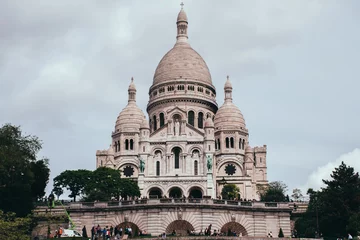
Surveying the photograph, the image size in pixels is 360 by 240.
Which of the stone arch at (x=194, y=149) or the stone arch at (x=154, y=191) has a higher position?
the stone arch at (x=194, y=149)

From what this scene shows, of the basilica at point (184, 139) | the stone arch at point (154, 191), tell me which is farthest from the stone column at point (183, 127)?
the stone arch at point (154, 191)

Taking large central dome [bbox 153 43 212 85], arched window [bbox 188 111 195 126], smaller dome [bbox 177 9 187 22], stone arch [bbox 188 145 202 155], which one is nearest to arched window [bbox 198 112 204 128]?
arched window [bbox 188 111 195 126]

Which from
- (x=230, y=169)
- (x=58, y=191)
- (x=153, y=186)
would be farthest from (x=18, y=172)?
(x=230, y=169)

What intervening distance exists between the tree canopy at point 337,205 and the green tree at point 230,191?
28.1 meters

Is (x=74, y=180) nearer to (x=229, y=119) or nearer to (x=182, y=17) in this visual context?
(x=229, y=119)

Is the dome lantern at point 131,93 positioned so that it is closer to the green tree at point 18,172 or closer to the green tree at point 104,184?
the green tree at point 104,184

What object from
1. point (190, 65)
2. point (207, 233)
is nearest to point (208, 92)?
point (190, 65)

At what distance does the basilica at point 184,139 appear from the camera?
343 feet

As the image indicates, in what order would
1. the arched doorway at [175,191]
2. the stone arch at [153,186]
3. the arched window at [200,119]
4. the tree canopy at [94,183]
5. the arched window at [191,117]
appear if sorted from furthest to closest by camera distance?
the arched window at [200,119]
the arched window at [191,117]
the arched doorway at [175,191]
the stone arch at [153,186]
the tree canopy at [94,183]

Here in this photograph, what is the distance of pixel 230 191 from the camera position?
9894 cm

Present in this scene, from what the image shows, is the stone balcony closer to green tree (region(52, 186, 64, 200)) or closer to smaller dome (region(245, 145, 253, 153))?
green tree (region(52, 186, 64, 200))

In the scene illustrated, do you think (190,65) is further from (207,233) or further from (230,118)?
(207,233)

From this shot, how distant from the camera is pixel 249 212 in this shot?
66.2 meters

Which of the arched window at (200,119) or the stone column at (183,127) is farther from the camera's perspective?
the arched window at (200,119)
